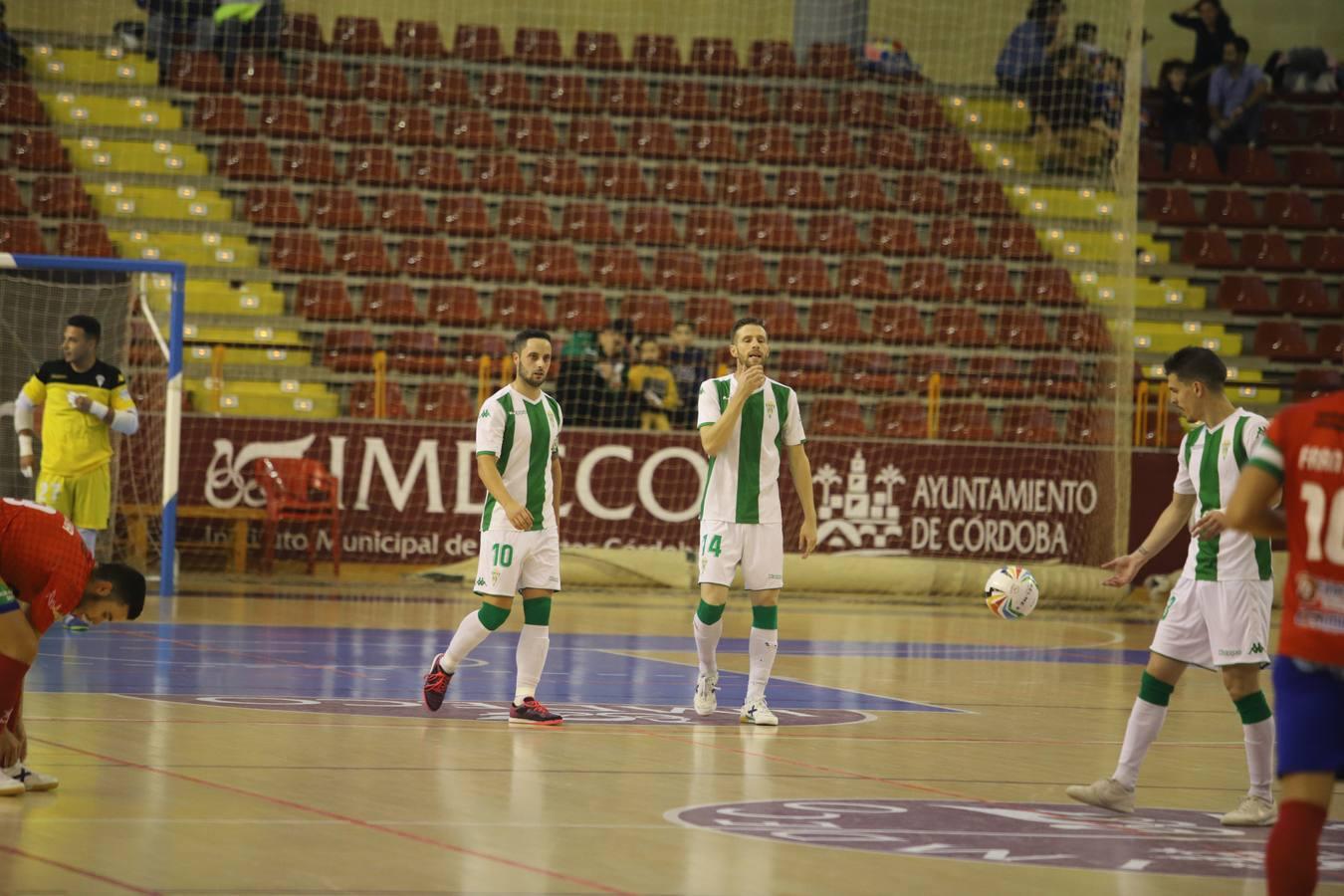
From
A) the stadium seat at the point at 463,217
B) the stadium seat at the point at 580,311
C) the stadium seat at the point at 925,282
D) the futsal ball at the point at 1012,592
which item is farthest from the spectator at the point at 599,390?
the futsal ball at the point at 1012,592

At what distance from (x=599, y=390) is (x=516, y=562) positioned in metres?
10.7

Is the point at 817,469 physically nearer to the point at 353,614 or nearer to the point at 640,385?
the point at 640,385

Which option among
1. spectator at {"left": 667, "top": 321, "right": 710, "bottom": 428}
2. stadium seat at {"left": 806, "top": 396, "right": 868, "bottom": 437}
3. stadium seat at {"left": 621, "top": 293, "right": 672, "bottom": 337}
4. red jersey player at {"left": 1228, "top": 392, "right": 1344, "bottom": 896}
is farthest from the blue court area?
stadium seat at {"left": 621, "top": 293, "right": 672, "bottom": 337}

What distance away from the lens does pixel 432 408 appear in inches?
820

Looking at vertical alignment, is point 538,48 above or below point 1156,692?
above

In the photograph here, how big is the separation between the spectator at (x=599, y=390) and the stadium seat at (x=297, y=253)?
486cm

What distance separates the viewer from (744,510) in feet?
31.4

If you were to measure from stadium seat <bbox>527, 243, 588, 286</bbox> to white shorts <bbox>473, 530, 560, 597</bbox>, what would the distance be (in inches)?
556

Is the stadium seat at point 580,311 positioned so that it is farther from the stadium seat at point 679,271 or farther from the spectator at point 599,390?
the spectator at point 599,390

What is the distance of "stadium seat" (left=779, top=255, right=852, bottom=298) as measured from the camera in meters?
23.5

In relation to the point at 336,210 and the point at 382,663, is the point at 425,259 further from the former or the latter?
the point at 382,663

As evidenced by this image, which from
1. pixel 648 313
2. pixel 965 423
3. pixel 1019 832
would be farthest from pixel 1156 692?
pixel 648 313

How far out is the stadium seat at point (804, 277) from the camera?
23.5 m

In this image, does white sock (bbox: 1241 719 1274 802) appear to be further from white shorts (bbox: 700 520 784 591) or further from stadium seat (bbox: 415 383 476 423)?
stadium seat (bbox: 415 383 476 423)
